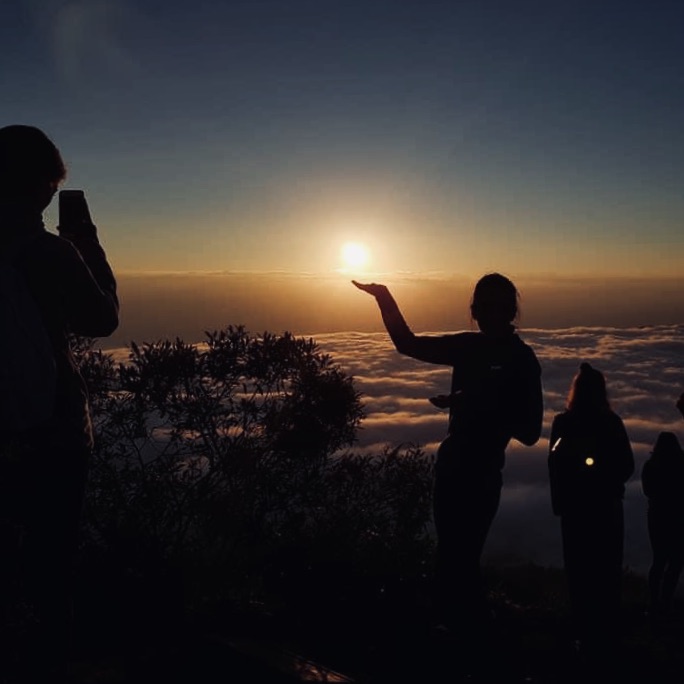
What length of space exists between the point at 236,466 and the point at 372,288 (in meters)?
6.13

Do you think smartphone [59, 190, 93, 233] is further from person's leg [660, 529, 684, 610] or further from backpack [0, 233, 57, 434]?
person's leg [660, 529, 684, 610]

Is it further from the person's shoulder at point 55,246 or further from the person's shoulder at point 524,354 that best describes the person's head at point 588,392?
the person's shoulder at point 55,246

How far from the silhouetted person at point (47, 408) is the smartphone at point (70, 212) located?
37 millimetres

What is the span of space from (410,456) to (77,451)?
949cm

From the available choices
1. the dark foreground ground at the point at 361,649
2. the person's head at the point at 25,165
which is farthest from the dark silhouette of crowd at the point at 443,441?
the dark foreground ground at the point at 361,649

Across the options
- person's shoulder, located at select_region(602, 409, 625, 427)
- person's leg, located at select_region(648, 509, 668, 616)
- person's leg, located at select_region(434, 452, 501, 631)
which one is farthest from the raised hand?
person's leg, located at select_region(648, 509, 668, 616)

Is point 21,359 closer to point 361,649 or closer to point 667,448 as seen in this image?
point 361,649

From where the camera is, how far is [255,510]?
1051cm

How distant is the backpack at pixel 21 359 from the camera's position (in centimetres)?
288

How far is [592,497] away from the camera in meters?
6.32

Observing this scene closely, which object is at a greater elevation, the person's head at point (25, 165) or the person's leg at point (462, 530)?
the person's head at point (25, 165)

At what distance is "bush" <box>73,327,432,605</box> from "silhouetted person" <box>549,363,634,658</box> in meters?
3.28

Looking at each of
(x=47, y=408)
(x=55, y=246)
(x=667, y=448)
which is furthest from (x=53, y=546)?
(x=667, y=448)

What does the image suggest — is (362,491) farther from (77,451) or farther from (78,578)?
(77,451)
